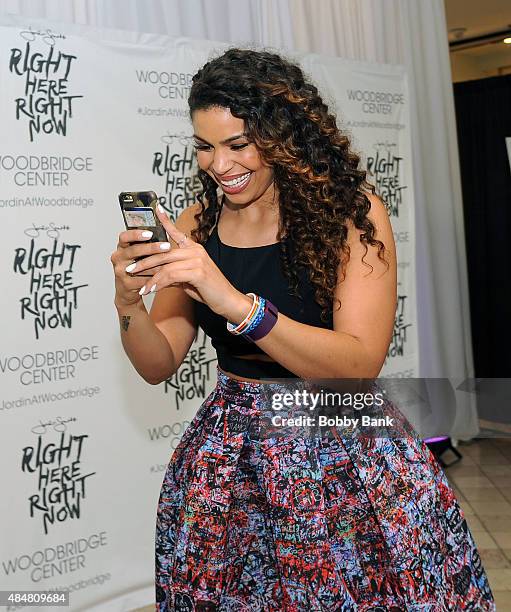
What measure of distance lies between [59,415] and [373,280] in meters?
1.59

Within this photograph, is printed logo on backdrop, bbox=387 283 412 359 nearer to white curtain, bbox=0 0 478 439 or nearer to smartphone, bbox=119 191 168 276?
white curtain, bbox=0 0 478 439

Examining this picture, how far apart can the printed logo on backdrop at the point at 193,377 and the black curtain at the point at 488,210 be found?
3244 millimetres

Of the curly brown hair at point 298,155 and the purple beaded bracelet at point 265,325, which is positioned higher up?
the curly brown hair at point 298,155

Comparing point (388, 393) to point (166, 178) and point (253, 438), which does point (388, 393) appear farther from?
point (166, 178)

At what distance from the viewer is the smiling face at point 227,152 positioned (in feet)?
4.75

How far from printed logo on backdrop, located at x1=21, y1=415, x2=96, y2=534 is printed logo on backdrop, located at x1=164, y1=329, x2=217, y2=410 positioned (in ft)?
1.35

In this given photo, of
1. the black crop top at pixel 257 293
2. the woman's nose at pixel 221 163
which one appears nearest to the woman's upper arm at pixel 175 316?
the black crop top at pixel 257 293

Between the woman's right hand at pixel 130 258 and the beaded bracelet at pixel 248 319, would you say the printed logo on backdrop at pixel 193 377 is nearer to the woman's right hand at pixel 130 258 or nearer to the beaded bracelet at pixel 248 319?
the woman's right hand at pixel 130 258

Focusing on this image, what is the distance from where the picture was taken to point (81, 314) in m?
2.77

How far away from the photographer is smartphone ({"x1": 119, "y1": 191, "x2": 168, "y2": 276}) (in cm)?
134

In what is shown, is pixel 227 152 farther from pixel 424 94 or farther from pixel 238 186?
pixel 424 94

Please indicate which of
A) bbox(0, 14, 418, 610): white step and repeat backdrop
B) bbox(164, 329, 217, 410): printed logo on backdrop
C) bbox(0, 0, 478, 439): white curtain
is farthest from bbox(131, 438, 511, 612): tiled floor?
bbox(164, 329, 217, 410): printed logo on backdrop

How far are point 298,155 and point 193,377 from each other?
1734mm
